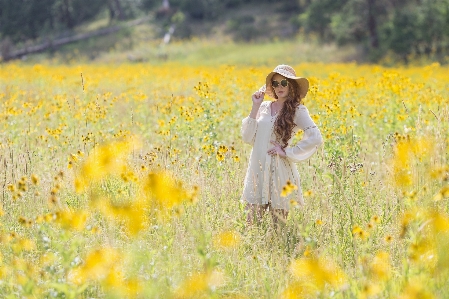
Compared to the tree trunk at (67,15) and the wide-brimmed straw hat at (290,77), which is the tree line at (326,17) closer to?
the tree trunk at (67,15)

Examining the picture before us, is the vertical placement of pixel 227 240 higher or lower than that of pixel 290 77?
lower

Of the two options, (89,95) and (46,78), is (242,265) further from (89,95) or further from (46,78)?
(46,78)

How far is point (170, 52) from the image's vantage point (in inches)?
1072

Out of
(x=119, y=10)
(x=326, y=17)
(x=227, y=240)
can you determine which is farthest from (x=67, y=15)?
(x=227, y=240)

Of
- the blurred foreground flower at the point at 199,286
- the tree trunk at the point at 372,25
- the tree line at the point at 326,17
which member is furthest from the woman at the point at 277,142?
the tree trunk at the point at 372,25

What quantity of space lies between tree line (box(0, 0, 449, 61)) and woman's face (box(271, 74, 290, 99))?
17.7m

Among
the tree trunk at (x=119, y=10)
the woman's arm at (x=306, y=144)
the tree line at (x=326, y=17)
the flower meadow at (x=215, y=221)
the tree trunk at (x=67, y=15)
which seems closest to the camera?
the flower meadow at (x=215, y=221)

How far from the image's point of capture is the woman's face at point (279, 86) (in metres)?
4.45

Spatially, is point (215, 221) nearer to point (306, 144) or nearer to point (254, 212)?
point (254, 212)

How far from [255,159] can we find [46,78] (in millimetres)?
9315

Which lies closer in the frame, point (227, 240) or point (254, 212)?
point (227, 240)

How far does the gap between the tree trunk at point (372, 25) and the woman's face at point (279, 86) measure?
20.3 meters

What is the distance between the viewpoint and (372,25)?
2378cm

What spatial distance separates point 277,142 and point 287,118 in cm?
20
